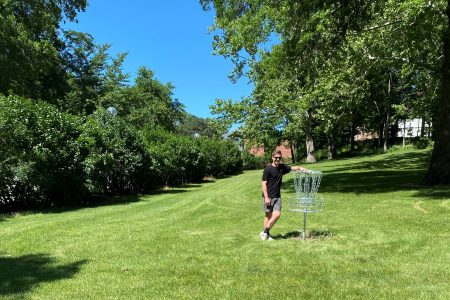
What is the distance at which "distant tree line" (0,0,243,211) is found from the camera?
14086mm

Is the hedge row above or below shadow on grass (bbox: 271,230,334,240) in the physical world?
above

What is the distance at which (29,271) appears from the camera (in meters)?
6.68

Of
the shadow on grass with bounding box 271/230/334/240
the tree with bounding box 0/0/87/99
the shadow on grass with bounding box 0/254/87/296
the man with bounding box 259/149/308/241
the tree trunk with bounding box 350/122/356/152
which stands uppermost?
the tree with bounding box 0/0/87/99

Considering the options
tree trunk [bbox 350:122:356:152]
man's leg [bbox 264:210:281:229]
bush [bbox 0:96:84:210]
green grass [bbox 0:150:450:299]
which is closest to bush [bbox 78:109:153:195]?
bush [bbox 0:96:84:210]

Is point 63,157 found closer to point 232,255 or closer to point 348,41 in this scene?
point 232,255

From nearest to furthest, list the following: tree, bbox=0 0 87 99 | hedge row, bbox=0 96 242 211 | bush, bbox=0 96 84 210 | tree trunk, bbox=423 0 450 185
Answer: bush, bbox=0 96 84 210 < hedge row, bbox=0 96 242 211 < tree trunk, bbox=423 0 450 185 < tree, bbox=0 0 87 99

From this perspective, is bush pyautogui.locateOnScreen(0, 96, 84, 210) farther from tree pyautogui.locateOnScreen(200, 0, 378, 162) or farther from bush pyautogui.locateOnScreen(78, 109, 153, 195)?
tree pyautogui.locateOnScreen(200, 0, 378, 162)

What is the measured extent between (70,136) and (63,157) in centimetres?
92

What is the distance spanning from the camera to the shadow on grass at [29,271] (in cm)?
586

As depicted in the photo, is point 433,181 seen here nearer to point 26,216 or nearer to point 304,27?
point 304,27

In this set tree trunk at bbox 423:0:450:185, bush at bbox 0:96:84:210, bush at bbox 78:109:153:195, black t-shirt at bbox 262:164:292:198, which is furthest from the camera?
bush at bbox 78:109:153:195

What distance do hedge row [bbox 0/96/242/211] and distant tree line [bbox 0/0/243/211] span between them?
31 millimetres

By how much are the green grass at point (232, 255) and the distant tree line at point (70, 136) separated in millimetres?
→ 2404

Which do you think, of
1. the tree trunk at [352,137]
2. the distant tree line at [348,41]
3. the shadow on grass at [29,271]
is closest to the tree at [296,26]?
the distant tree line at [348,41]
